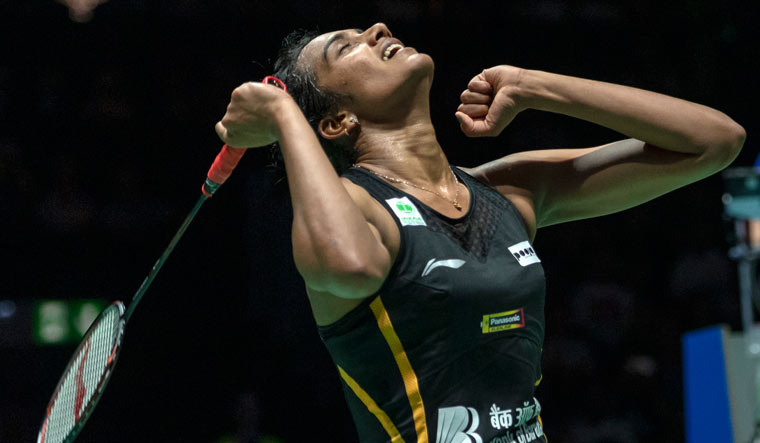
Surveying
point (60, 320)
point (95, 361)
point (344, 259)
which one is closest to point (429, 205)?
point (344, 259)

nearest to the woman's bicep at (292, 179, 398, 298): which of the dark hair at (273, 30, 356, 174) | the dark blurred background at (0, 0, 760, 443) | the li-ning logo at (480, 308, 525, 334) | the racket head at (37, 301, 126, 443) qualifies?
the li-ning logo at (480, 308, 525, 334)

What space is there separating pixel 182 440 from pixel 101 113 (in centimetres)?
197

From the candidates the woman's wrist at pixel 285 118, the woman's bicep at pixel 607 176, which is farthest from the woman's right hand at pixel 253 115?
the woman's bicep at pixel 607 176

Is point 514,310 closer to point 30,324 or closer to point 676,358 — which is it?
point 30,324

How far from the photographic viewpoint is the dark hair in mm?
2109

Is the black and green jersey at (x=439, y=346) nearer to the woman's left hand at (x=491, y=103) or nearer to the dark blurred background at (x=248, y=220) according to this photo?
the woman's left hand at (x=491, y=103)

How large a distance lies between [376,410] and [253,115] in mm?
640

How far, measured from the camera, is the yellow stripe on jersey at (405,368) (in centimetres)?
176

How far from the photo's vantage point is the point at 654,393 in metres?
5.21

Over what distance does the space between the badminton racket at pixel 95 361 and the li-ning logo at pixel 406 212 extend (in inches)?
15.9

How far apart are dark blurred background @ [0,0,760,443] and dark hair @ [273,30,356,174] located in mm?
2305

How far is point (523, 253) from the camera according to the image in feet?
6.44

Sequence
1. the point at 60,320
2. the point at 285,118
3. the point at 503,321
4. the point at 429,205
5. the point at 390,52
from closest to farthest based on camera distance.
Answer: the point at 285,118 → the point at 503,321 → the point at 429,205 → the point at 390,52 → the point at 60,320

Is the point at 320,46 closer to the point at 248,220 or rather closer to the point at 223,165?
the point at 223,165
